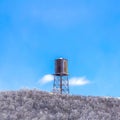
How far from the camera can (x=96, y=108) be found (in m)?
30.7

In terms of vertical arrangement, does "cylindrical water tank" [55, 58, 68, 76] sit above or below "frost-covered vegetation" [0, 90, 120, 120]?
above

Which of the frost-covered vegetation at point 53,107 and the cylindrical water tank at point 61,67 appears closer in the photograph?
the frost-covered vegetation at point 53,107

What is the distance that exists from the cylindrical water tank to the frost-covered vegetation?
40035mm

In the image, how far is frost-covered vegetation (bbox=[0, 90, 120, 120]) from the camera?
91.2ft

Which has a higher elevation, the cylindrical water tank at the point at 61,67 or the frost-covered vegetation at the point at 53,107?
the cylindrical water tank at the point at 61,67

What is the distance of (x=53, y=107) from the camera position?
2966 cm

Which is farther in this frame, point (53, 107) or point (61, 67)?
point (61, 67)

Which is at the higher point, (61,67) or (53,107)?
(61,67)

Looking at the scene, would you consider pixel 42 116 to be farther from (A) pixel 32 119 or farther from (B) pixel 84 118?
(B) pixel 84 118

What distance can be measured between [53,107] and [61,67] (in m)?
44.4

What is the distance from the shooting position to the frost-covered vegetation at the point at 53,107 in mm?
27812

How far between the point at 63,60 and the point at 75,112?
45733mm

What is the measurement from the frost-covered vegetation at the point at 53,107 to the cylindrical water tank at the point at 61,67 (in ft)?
131

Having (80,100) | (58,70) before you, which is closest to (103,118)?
(80,100)
